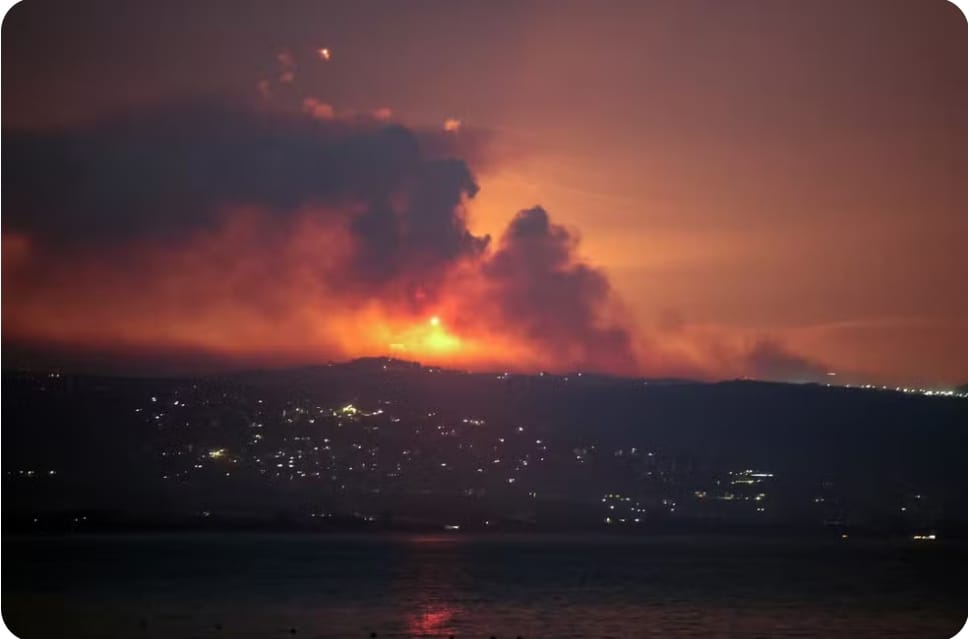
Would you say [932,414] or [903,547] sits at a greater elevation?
[932,414]

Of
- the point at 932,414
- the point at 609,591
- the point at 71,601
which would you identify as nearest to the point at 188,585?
the point at 71,601

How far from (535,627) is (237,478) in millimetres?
82882

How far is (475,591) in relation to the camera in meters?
47.3

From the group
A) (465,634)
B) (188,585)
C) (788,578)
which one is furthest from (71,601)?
(788,578)

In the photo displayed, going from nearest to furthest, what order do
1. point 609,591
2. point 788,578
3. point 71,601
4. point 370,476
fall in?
1. point 71,601
2. point 609,591
3. point 788,578
4. point 370,476

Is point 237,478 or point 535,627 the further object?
point 237,478

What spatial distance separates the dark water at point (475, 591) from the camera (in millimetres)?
36188

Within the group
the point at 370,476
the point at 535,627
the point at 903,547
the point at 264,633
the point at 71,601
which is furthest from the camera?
the point at 370,476

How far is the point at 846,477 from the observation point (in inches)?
4577

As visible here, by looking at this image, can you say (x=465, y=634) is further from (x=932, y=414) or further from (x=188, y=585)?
(x=932, y=414)

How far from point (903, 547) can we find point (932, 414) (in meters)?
32.7

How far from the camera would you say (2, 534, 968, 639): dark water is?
36188 mm

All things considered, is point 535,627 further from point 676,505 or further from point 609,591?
point 676,505

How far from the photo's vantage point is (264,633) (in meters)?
33.9
